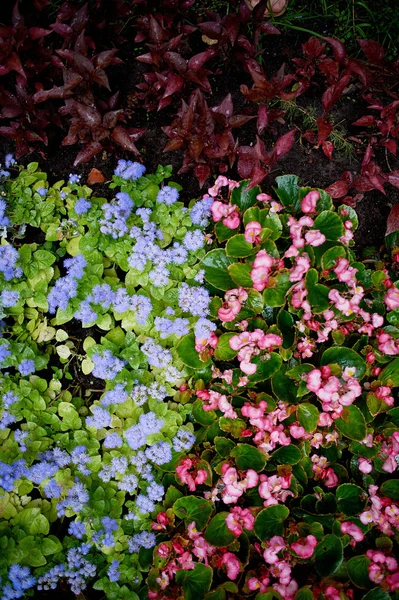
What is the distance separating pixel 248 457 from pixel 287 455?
0.56ft

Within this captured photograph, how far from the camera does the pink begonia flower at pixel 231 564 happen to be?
2.00m

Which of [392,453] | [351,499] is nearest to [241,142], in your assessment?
[392,453]

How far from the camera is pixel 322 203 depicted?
229 centimetres

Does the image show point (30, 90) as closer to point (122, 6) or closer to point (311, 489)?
point (122, 6)

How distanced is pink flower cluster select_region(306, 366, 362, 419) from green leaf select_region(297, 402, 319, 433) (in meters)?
0.07

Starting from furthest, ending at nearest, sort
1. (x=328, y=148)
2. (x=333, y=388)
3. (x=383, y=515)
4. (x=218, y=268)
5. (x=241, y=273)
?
(x=328, y=148), (x=218, y=268), (x=241, y=273), (x=383, y=515), (x=333, y=388)

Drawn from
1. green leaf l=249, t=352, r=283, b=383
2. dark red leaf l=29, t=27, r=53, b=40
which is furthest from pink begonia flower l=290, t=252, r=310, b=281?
dark red leaf l=29, t=27, r=53, b=40

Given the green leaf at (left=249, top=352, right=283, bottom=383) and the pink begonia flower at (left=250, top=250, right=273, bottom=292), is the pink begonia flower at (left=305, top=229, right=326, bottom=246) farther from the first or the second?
the green leaf at (left=249, top=352, right=283, bottom=383)

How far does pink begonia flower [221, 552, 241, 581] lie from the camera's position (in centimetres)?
200

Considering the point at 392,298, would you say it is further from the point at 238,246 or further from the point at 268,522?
the point at 268,522

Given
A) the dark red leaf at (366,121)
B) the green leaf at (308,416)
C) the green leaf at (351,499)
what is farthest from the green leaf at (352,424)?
the dark red leaf at (366,121)

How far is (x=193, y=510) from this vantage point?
2.11 metres

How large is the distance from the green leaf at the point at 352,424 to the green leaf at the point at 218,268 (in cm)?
73

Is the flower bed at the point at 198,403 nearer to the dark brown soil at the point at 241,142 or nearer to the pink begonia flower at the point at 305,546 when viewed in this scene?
the pink begonia flower at the point at 305,546
